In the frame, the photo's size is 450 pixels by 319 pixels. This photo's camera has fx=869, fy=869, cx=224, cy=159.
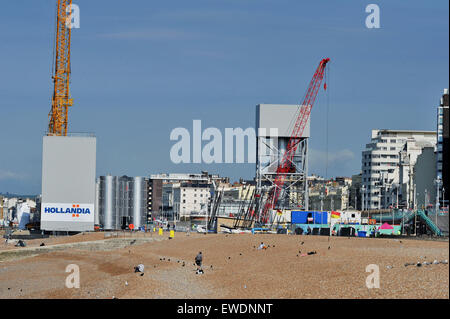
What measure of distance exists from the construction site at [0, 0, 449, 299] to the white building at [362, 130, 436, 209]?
2.13 ft

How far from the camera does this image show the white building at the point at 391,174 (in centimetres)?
16738

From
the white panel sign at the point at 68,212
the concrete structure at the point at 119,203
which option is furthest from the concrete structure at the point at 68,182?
the concrete structure at the point at 119,203

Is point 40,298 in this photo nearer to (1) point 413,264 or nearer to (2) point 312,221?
(1) point 413,264

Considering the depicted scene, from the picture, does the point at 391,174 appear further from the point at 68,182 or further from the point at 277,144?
the point at 68,182

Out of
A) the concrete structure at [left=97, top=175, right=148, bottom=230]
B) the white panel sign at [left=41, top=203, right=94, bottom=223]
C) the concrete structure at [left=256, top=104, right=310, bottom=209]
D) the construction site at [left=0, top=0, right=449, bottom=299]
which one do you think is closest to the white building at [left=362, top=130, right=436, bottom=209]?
the construction site at [left=0, top=0, right=449, bottom=299]

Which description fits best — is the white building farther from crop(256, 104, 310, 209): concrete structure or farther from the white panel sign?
the white panel sign

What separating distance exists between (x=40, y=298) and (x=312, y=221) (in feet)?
206

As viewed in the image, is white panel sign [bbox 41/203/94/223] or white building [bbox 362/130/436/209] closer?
white panel sign [bbox 41/203/94/223]

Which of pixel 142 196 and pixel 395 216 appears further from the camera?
pixel 142 196

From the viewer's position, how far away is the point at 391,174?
188125mm

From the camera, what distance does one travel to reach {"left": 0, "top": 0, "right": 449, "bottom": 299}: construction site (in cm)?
4938

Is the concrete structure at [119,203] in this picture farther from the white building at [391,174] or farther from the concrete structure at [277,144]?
the white building at [391,174]

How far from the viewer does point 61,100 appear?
14750 centimetres
